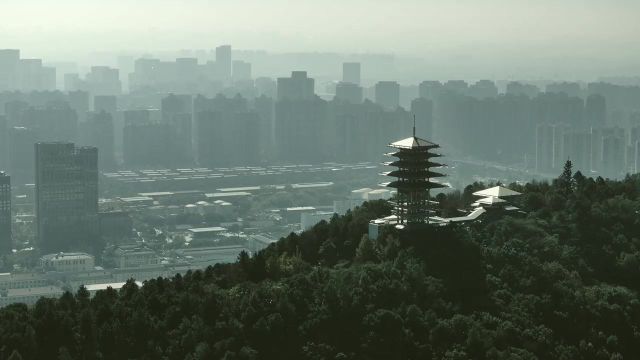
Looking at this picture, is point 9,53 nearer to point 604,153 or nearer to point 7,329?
point 604,153

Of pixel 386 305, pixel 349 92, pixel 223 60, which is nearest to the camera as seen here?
pixel 386 305

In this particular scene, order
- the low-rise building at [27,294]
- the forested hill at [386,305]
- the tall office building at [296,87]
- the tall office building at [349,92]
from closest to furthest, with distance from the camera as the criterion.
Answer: the forested hill at [386,305] → the low-rise building at [27,294] → the tall office building at [296,87] → the tall office building at [349,92]

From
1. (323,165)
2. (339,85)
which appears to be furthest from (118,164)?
(339,85)

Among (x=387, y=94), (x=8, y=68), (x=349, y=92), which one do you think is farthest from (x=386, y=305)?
(x=8, y=68)

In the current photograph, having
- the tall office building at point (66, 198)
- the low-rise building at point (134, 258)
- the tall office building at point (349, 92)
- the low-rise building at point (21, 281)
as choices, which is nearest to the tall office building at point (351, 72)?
the tall office building at point (349, 92)

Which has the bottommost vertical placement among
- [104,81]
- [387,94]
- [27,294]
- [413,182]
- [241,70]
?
[27,294]

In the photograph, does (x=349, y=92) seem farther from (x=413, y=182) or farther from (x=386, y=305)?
(x=386, y=305)

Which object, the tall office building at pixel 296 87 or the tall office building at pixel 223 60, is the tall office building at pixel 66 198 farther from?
the tall office building at pixel 223 60
